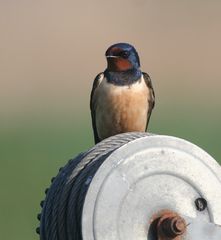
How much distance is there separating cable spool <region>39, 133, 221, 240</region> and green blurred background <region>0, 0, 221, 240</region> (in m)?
3.78

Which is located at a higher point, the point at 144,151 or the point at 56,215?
the point at 144,151

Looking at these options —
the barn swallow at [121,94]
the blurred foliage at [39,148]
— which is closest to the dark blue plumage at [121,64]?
the barn swallow at [121,94]

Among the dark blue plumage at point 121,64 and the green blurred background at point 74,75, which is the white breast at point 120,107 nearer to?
the dark blue plumage at point 121,64

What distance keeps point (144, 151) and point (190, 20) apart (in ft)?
32.2

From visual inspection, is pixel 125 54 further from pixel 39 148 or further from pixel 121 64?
pixel 39 148

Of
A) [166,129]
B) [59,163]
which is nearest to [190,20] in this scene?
[166,129]

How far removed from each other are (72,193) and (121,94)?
194cm

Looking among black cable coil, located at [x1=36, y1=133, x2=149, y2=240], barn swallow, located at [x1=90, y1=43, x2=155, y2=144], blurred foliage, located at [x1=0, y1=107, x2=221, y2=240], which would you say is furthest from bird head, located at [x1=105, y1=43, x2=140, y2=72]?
blurred foliage, located at [x1=0, y1=107, x2=221, y2=240]

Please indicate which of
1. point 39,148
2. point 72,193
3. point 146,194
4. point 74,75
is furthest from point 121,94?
point 74,75

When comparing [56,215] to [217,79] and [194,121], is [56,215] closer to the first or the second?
[194,121]

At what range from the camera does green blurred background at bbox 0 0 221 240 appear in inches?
346

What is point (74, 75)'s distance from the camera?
11.7 m

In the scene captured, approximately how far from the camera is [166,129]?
31.6ft

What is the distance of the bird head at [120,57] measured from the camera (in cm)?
588
